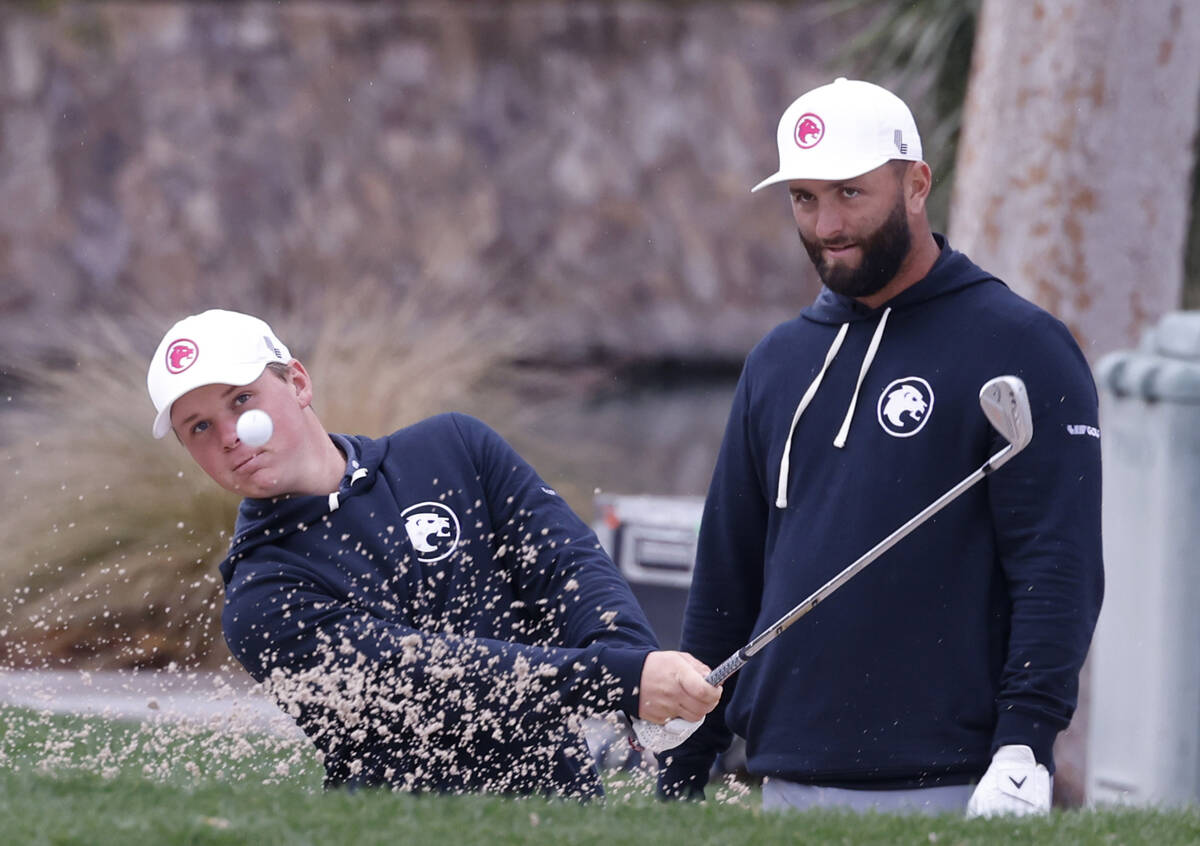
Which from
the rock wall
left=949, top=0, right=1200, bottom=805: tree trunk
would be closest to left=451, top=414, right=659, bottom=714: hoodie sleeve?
left=949, top=0, right=1200, bottom=805: tree trunk

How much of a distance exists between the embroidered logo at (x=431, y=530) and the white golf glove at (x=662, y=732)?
522mm

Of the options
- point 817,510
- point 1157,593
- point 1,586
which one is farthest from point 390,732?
point 1,586

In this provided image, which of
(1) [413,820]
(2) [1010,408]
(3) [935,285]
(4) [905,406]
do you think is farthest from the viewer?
(3) [935,285]

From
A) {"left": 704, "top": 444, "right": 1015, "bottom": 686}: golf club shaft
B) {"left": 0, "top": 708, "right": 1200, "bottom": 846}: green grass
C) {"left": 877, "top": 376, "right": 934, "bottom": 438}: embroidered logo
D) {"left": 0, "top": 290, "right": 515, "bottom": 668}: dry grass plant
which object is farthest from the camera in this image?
{"left": 0, "top": 290, "right": 515, "bottom": 668}: dry grass plant

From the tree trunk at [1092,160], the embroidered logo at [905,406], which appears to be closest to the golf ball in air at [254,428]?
the embroidered logo at [905,406]

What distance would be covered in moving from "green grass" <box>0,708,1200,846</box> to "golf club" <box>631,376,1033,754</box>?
0.15 m

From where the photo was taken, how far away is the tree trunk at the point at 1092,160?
8.70 metres

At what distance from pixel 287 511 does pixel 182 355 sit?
39 cm

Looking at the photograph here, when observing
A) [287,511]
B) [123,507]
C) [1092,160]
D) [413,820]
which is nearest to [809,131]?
[287,511]

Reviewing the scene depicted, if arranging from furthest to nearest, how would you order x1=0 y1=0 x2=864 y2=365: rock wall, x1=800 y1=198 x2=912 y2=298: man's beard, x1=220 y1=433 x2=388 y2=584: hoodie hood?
x1=0 y1=0 x2=864 y2=365: rock wall
x1=800 y1=198 x2=912 y2=298: man's beard
x1=220 y1=433 x2=388 y2=584: hoodie hood

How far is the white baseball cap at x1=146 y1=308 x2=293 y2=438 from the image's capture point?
3.73 metres

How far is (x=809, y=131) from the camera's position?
3959 mm

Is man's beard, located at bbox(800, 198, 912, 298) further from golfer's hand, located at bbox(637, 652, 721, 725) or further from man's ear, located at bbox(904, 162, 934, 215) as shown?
golfer's hand, located at bbox(637, 652, 721, 725)

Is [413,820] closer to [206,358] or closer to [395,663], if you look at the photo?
[395,663]
